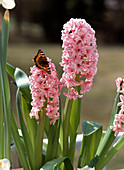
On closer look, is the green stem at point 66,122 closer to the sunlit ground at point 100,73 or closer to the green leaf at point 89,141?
the green leaf at point 89,141

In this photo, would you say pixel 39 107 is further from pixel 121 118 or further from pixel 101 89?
pixel 101 89

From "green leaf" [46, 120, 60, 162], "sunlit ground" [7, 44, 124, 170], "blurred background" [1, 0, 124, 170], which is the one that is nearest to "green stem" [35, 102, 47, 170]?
"green leaf" [46, 120, 60, 162]

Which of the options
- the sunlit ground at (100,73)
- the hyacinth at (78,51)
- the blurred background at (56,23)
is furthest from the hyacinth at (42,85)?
the blurred background at (56,23)

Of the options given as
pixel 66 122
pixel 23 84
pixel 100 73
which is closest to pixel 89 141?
pixel 66 122

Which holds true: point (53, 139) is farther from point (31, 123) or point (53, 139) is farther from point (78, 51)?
point (78, 51)

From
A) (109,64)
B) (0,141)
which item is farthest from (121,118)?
(109,64)

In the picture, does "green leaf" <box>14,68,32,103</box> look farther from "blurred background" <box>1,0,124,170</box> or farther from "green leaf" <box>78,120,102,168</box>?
"blurred background" <box>1,0,124,170</box>
